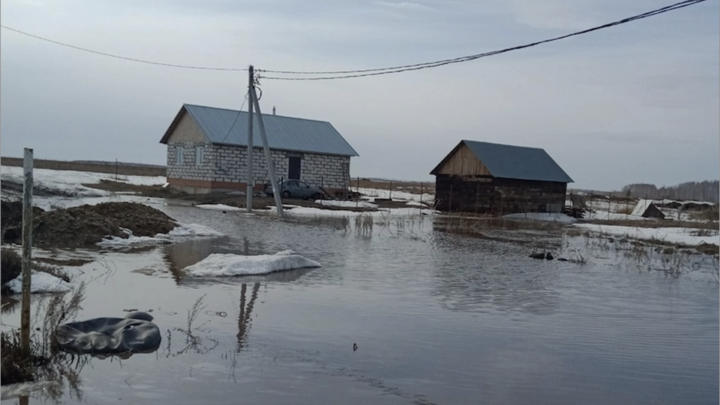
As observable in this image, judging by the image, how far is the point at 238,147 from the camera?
43.0m

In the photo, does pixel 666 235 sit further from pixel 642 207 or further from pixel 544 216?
pixel 642 207

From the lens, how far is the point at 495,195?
1612 inches

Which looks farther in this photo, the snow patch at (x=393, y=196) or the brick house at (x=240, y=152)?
the snow patch at (x=393, y=196)

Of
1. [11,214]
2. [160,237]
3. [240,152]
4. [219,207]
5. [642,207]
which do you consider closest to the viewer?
[11,214]

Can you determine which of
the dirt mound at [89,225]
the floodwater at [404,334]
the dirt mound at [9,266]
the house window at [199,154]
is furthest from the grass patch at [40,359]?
the house window at [199,154]

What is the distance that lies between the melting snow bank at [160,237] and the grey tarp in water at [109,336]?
879 centimetres

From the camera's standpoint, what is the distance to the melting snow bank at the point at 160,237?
16.3 metres

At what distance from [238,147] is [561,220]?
20038 mm

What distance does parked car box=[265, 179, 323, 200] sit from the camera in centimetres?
4267

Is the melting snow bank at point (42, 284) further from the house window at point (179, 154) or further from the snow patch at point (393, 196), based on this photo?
the snow patch at point (393, 196)

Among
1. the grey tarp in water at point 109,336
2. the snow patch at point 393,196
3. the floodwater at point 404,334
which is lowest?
the floodwater at point 404,334

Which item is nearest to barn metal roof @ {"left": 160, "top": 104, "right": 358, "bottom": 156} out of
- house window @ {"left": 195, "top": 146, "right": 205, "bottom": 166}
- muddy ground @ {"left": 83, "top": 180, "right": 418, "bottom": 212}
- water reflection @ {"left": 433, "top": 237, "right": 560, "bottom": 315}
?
house window @ {"left": 195, "top": 146, "right": 205, "bottom": 166}

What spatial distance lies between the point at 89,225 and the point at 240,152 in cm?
2674

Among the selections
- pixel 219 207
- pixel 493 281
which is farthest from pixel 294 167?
pixel 493 281
